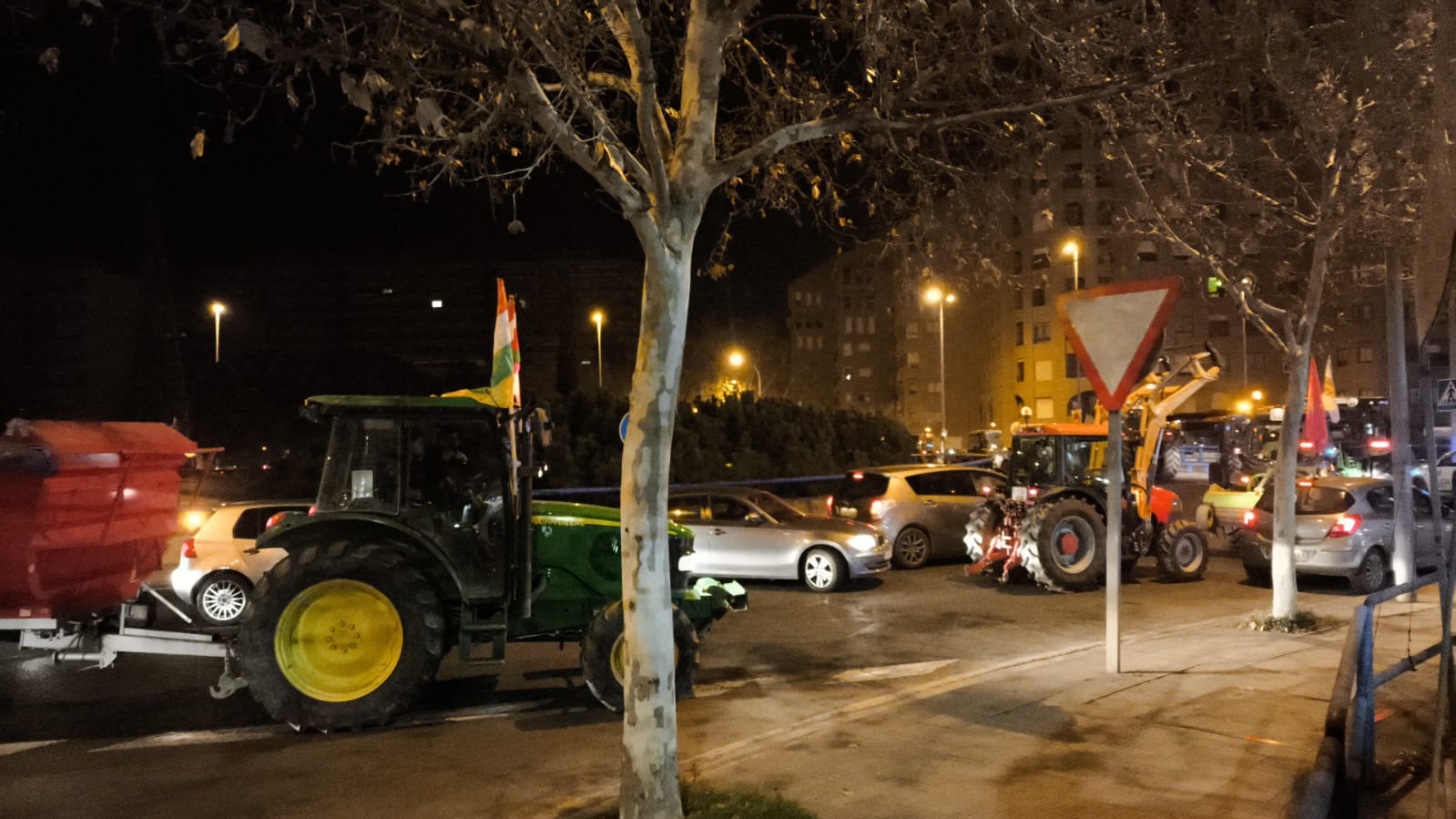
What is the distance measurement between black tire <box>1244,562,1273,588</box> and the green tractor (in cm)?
988

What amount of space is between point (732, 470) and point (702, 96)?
22.3 metres

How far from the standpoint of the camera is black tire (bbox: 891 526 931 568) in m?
17.2

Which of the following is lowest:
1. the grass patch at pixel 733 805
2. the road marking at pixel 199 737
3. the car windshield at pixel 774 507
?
the road marking at pixel 199 737

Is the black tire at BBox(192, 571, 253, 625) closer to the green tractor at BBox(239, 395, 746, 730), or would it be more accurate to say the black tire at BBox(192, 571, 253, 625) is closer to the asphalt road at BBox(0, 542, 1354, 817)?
the asphalt road at BBox(0, 542, 1354, 817)

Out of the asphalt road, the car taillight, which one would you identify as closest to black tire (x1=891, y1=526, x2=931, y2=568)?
the asphalt road

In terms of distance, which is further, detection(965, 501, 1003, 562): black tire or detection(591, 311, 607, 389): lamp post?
detection(591, 311, 607, 389): lamp post

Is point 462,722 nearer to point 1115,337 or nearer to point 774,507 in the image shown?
point 1115,337

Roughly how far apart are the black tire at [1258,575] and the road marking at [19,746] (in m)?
14.2

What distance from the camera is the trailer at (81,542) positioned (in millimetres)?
7605

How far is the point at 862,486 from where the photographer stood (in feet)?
57.6

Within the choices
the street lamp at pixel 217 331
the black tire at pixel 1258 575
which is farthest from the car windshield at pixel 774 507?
the street lamp at pixel 217 331

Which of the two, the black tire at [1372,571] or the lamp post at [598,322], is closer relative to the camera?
the black tire at [1372,571]

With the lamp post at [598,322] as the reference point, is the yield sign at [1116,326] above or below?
below

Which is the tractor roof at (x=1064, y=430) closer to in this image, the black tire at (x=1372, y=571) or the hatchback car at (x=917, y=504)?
the hatchback car at (x=917, y=504)
